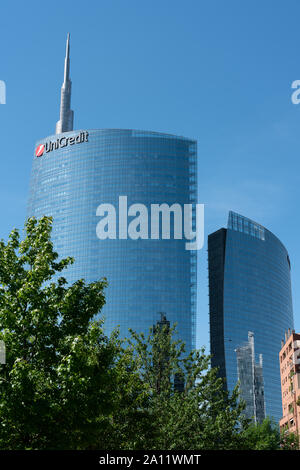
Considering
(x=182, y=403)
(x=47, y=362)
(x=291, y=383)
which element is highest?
(x=291, y=383)

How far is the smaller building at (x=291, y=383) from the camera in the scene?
94438 mm

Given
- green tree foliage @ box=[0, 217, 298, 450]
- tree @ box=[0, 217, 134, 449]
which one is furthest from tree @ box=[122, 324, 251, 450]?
tree @ box=[0, 217, 134, 449]

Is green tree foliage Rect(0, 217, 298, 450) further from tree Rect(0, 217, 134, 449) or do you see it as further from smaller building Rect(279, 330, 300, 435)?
smaller building Rect(279, 330, 300, 435)

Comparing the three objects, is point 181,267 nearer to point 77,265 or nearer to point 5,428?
point 77,265

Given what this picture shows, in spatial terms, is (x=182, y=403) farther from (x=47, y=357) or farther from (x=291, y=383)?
(x=291, y=383)

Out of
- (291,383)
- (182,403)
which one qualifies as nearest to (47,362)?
(182,403)

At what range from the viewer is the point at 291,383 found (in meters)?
99.5

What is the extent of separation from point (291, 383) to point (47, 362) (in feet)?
279

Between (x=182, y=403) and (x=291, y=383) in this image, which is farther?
(x=291, y=383)

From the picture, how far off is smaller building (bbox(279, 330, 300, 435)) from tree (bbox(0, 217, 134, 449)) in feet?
235

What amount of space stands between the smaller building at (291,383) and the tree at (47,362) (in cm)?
7148

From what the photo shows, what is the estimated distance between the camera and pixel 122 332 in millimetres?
192750

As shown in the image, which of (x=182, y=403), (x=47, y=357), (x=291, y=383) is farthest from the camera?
(x=291, y=383)
